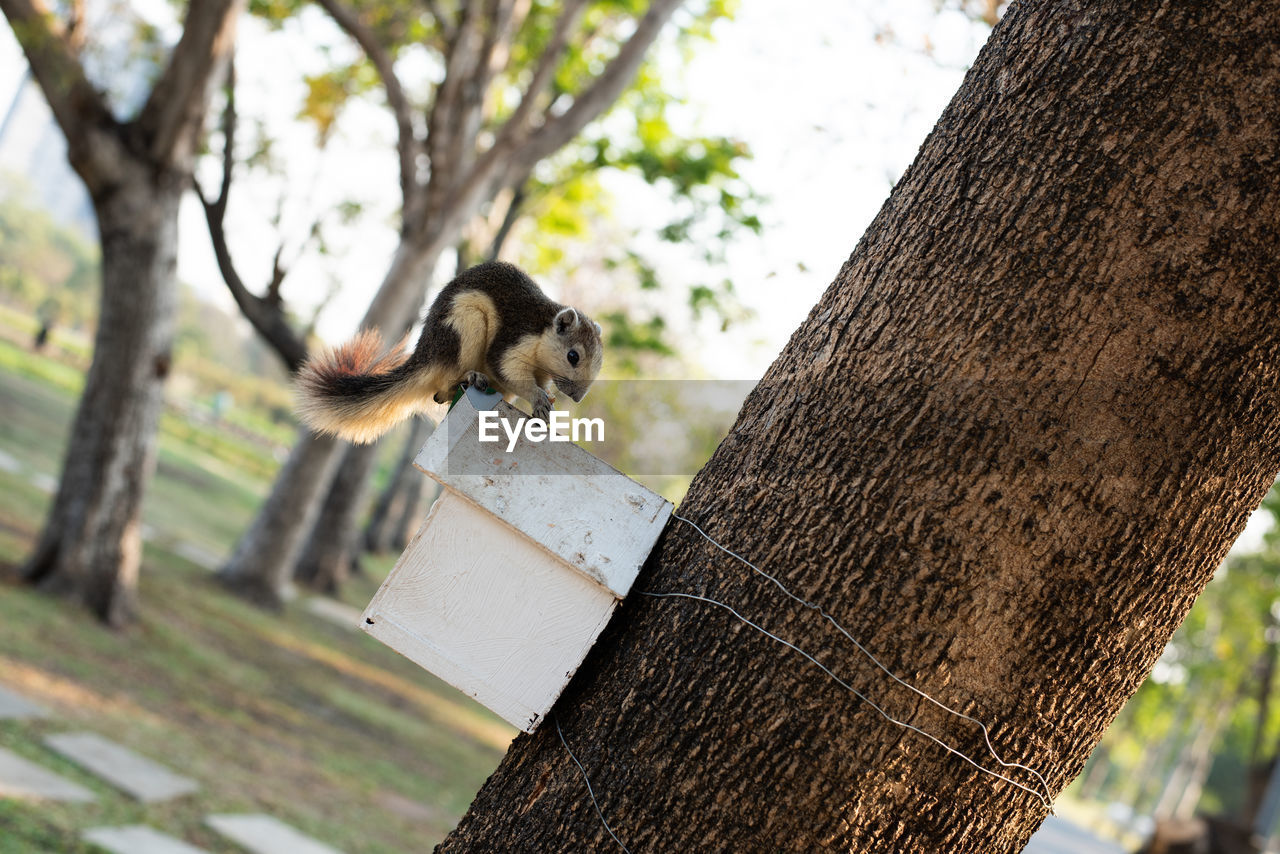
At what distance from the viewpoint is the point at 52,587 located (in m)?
7.73

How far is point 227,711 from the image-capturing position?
7344 mm

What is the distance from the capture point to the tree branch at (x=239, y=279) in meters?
8.61

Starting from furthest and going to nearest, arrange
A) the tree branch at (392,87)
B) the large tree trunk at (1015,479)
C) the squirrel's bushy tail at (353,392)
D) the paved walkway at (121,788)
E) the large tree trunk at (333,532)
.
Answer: the large tree trunk at (333,532) → the tree branch at (392,87) → the paved walkway at (121,788) → the squirrel's bushy tail at (353,392) → the large tree trunk at (1015,479)

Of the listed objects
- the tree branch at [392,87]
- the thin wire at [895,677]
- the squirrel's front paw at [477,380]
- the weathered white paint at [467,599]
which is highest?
the tree branch at [392,87]

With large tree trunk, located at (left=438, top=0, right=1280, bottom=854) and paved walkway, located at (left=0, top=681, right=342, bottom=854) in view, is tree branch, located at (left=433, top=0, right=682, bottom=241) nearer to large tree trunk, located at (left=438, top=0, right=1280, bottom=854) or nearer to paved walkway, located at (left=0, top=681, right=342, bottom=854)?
paved walkway, located at (left=0, top=681, right=342, bottom=854)

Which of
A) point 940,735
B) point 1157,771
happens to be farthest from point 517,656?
point 1157,771

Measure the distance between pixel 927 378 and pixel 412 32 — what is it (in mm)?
11946

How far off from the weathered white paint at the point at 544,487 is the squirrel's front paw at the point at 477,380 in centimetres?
22

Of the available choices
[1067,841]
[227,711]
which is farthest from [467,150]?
[1067,841]

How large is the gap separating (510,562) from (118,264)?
633 centimetres

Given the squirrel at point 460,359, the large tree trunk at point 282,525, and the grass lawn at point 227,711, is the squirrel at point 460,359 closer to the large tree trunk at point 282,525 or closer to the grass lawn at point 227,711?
the grass lawn at point 227,711

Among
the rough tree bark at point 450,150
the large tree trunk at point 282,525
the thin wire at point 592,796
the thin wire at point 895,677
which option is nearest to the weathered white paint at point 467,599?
the thin wire at point 592,796

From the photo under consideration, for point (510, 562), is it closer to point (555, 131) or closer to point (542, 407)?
point (542, 407)

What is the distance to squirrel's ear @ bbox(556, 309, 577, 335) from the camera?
2.26 m
